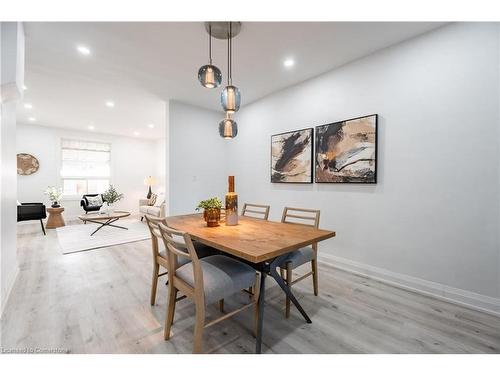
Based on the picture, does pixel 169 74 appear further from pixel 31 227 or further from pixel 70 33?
pixel 31 227

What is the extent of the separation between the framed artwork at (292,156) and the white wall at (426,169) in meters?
Result: 0.22

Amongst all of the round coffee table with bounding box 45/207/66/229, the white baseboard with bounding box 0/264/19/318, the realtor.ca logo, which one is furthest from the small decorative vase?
the round coffee table with bounding box 45/207/66/229

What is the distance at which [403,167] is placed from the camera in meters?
2.36

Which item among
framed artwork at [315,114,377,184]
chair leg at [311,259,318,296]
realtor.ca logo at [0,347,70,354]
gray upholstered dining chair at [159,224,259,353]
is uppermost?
framed artwork at [315,114,377,184]

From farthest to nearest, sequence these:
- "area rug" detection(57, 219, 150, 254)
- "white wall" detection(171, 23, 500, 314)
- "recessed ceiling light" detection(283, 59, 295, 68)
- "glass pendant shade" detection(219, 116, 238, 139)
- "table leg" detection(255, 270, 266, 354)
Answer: "area rug" detection(57, 219, 150, 254) < "recessed ceiling light" detection(283, 59, 295, 68) < "glass pendant shade" detection(219, 116, 238, 139) < "white wall" detection(171, 23, 500, 314) < "table leg" detection(255, 270, 266, 354)

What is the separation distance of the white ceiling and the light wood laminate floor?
2.61m

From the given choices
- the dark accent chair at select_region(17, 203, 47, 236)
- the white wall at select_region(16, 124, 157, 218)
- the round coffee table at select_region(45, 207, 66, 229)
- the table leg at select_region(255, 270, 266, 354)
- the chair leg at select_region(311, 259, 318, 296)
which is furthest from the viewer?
the white wall at select_region(16, 124, 157, 218)

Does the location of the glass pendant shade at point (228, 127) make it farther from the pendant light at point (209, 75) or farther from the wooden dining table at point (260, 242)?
the wooden dining table at point (260, 242)

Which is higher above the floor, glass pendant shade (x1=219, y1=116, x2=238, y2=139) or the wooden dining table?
glass pendant shade (x1=219, y1=116, x2=238, y2=139)

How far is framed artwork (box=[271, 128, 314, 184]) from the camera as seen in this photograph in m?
3.21

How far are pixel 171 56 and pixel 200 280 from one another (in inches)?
101

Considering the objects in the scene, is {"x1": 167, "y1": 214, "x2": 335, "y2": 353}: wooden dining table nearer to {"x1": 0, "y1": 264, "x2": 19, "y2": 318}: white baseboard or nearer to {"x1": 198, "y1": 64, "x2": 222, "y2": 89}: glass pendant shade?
{"x1": 198, "y1": 64, "x2": 222, "y2": 89}: glass pendant shade

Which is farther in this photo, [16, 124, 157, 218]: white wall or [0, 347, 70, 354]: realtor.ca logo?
[16, 124, 157, 218]: white wall
